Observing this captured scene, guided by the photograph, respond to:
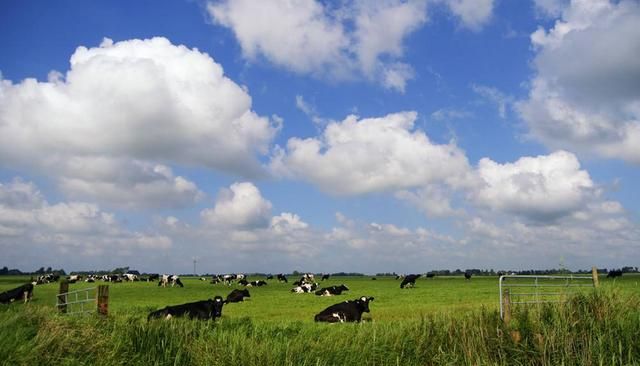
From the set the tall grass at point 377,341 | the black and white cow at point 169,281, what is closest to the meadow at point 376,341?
the tall grass at point 377,341

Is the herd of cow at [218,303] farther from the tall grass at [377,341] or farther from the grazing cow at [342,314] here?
the tall grass at [377,341]

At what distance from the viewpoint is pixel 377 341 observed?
14.5m

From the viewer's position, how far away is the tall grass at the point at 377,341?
1235 centimetres

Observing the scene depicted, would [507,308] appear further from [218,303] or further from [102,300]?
[218,303]

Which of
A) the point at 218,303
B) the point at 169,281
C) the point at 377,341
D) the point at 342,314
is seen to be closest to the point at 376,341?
the point at 377,341

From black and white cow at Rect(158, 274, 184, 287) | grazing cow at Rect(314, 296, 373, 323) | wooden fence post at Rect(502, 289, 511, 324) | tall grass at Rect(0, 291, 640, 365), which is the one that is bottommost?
black and white cow at Rect(158, 274, 184, 287)

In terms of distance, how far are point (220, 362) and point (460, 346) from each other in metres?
6.33

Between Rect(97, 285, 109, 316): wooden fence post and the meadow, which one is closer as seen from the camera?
the meadow

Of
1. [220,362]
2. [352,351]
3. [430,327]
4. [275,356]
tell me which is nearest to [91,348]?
[220,362]

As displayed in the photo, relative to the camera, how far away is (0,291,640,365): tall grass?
12.4 meters

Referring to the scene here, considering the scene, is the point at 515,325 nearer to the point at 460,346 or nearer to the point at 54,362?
the point at 460,346

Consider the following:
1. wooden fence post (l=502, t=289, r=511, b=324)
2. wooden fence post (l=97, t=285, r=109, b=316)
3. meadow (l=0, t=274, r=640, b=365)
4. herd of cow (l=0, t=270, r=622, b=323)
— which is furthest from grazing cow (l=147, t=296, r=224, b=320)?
wooden fence post (l=502, t=289, r=511, b=324)

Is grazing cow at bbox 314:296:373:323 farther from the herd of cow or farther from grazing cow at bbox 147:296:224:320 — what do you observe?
grazing cow at bbox 147:296:224:320

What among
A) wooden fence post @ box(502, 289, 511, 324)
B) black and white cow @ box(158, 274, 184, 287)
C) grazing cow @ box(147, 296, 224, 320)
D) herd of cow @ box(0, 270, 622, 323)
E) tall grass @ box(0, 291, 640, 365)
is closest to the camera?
tall grass @ box(0, 291, 640, 365)
